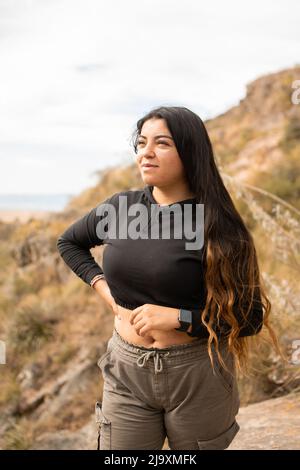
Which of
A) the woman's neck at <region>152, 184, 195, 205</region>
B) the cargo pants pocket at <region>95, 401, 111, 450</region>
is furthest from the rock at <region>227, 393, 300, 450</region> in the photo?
the woman's neck at <region>152, 184, 195, 205</region>

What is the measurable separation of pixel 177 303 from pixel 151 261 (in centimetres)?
17

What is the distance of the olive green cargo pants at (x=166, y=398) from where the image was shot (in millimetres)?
1851

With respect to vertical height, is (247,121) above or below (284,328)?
above

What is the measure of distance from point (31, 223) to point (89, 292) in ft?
18.2

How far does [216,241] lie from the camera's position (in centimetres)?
184

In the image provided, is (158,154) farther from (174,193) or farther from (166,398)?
(166,398)

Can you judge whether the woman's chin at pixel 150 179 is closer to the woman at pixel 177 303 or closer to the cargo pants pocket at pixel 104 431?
the woman at pixel 177 303

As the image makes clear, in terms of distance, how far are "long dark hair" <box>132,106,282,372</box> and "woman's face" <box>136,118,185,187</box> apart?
0.02 metres

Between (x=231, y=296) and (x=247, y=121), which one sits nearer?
(x=231, y=296)
